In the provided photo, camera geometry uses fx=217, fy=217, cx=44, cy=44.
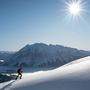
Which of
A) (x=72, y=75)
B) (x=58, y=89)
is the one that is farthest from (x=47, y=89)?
(x=72, y=75)

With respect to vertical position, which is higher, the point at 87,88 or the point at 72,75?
the point at 72,75

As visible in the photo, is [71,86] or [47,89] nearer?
[71,86]

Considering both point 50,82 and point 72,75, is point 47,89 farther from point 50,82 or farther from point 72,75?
point 72,75

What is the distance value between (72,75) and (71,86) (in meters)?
2.31

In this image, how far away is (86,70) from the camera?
18766 millimetres

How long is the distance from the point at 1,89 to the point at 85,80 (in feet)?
33.9

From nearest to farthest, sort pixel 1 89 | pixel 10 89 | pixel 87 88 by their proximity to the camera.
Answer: pixel 87 88 < pixel 10 89 < pixel 1 89

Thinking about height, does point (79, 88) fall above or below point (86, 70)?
below

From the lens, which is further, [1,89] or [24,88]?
[1,89]

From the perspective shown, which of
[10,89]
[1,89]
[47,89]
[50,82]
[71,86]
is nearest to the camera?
[71,86]

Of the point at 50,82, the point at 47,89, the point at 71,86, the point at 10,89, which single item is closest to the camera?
the point at 71,86

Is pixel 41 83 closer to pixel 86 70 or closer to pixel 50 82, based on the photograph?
pixel 50 82

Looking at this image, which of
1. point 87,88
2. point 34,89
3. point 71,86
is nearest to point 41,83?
point 34,89

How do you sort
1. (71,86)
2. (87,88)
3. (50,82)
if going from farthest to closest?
(50,82) < (71,86) < (87,88)
